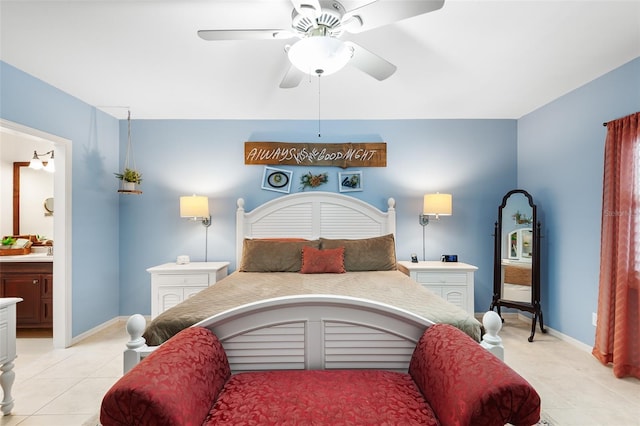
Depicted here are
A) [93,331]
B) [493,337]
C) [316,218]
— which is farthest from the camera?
[316,218]

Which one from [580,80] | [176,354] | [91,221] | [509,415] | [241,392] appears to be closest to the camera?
[509,415]

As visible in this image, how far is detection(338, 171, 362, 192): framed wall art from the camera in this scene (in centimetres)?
401

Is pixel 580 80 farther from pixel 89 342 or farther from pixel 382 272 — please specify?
pixel 89 342

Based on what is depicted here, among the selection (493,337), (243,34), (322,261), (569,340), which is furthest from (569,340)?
(243,34)

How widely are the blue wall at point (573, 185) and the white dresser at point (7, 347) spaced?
4.52m

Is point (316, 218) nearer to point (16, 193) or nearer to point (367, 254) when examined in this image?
point (367, 254)

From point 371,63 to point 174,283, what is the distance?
2.85 metres

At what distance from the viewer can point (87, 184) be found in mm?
3512

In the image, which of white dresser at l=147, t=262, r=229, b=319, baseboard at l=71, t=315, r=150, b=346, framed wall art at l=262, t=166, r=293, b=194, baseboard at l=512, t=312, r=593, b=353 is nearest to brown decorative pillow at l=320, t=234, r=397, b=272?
framed wall art at l=262, t=166, r=293, b=194

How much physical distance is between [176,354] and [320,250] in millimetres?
2119

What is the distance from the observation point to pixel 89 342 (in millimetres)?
3305

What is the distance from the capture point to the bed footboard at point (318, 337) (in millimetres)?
1604

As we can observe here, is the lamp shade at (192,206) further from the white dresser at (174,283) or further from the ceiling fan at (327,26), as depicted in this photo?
the ceiling fan at (327,26)

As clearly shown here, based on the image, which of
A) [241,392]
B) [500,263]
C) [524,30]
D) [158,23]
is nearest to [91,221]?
[158,23]
